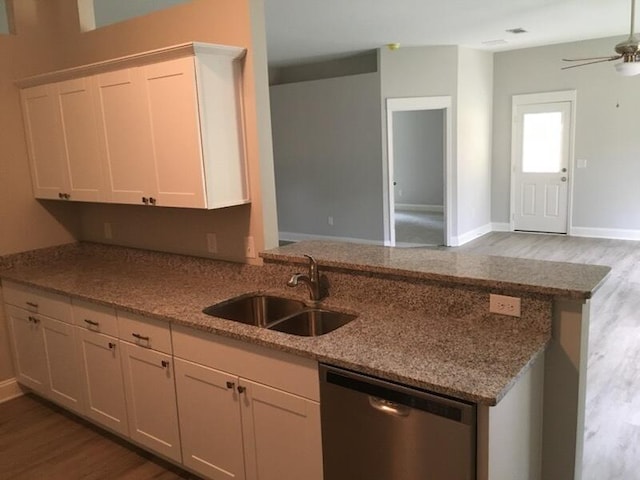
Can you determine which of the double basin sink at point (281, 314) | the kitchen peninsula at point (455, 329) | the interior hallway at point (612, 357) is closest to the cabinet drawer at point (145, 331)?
the kitchen peninsula at point (455, 329)

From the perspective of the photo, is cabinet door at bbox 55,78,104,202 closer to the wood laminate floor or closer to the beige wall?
the beige wall

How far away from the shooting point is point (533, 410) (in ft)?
6.57

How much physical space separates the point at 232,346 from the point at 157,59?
1490 mm

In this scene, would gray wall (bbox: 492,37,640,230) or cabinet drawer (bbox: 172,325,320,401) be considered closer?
cabinet drawer (bbox: 172,325,320,401)

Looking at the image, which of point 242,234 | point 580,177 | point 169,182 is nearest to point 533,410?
point 242,234

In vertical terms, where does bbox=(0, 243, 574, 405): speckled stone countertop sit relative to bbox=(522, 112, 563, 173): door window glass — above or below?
below

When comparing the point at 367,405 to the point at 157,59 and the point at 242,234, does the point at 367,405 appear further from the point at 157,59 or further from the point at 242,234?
the point at 157,59

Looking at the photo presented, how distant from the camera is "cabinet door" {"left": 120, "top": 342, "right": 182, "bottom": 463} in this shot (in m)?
2.55

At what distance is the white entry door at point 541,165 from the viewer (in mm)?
8086

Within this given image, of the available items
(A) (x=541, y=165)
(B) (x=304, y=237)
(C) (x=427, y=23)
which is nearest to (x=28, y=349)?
(C) (x=427, y=23)

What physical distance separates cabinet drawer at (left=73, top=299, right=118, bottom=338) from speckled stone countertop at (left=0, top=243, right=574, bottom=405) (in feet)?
0.20

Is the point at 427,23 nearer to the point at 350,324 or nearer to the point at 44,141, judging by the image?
the point at 44,141

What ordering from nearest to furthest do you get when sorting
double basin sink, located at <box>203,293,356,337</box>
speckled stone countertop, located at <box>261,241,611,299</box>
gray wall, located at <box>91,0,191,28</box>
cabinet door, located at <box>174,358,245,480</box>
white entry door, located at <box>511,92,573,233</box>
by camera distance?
1. speckled stone countertop, located at <box>261,241,611,299</box>
2. cabinet door, located at <box>174,358,245,480</box>
3. double basin sink, located at <box>203,293,356,337</box>
4. gray wall, located at <box>91,0,191,28</box>
5. white entry door, located at <box>511,92,573,233</box>

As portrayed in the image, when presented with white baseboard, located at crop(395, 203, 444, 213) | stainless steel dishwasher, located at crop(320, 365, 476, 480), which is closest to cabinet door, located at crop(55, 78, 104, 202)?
stainless steel dishwasher, located at crop(320, 365, 476, 480)
